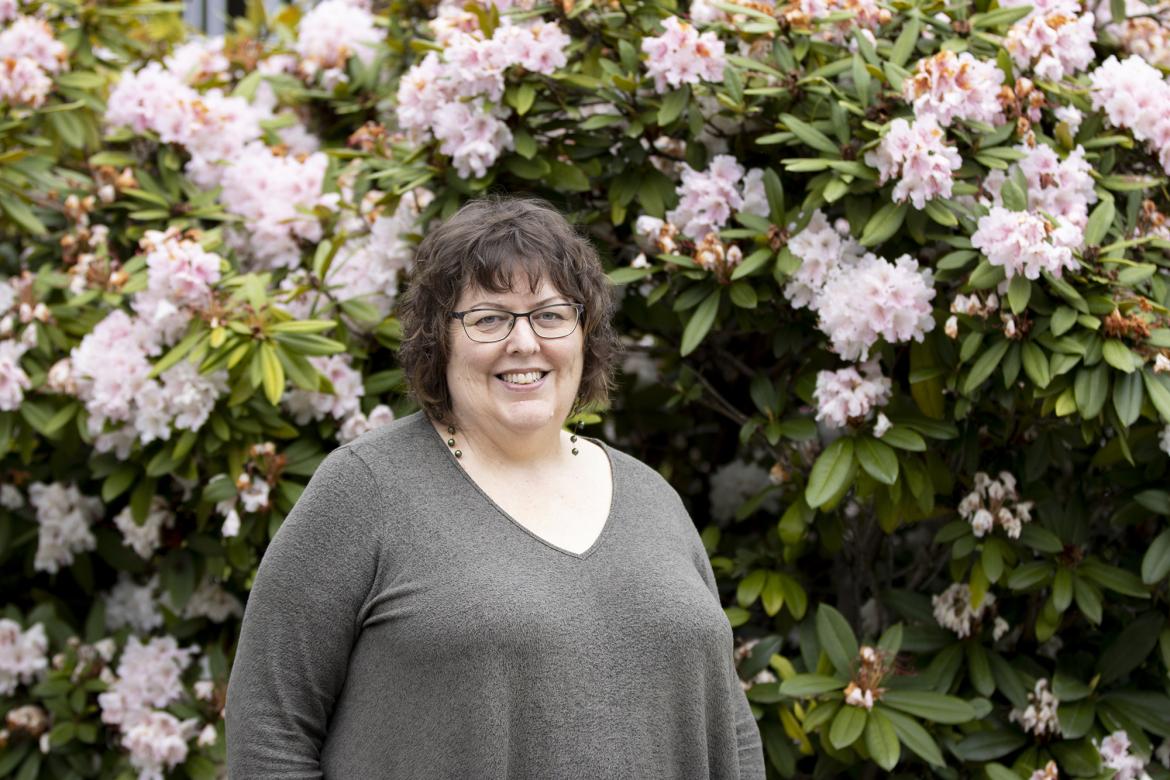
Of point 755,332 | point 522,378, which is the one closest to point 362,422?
point 755,332

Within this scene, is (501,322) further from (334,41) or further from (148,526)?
(334,41)

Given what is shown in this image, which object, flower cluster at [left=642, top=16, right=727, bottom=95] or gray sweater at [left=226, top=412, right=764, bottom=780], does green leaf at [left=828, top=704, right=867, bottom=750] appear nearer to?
gray sweater at [left=226, top=412, right=764, bottom=780]

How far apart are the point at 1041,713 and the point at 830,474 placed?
68 centimetres

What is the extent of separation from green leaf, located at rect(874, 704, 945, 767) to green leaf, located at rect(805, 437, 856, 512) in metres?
0.44

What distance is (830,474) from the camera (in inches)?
105

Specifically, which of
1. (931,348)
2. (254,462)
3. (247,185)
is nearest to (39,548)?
(254,462)

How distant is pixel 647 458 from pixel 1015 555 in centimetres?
127

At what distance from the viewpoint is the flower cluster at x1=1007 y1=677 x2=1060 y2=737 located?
2.73 metres

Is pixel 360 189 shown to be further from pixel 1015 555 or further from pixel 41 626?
pixel 1015 555

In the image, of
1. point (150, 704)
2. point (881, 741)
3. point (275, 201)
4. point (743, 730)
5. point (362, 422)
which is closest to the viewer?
point (743, 730)

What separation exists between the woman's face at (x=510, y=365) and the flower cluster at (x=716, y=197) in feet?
3.15

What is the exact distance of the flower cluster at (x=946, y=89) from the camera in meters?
2.62

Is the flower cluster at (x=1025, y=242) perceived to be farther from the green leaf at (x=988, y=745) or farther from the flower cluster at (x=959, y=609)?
the green leaf at (x=988, y=745)

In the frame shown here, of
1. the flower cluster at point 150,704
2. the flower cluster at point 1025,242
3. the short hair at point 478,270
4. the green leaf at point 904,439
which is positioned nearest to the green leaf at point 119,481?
the flower cluster at point 150,704
